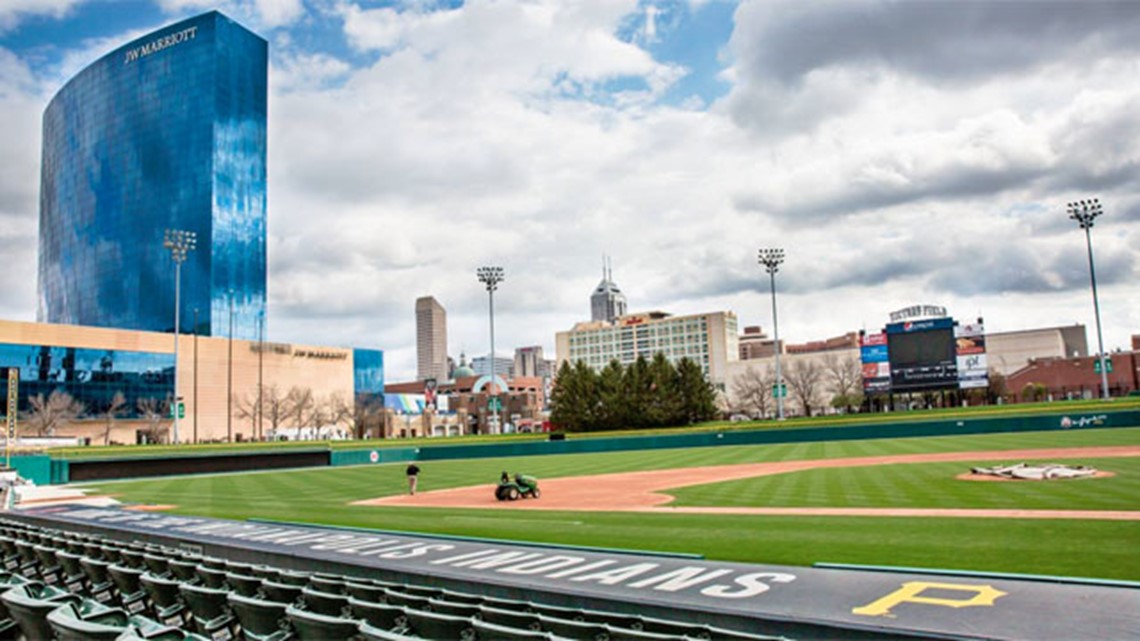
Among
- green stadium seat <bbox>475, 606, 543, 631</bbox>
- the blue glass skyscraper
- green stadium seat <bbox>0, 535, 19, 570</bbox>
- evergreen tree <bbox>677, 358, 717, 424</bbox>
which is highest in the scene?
the blue glass skyscraper

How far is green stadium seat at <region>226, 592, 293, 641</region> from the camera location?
247 inches

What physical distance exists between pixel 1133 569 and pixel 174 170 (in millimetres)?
139097

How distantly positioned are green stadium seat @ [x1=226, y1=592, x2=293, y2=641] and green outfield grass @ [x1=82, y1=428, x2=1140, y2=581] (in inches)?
366

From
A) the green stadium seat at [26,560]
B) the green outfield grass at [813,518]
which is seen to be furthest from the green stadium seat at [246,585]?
the green outfield grass at [813,518]

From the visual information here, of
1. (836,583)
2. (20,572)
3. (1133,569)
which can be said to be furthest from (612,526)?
(20,572)

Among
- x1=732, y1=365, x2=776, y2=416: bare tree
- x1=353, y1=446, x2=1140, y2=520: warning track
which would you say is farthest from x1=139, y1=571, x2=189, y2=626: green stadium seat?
x1=732, y1=365, x2=776, y2=416: bare tree

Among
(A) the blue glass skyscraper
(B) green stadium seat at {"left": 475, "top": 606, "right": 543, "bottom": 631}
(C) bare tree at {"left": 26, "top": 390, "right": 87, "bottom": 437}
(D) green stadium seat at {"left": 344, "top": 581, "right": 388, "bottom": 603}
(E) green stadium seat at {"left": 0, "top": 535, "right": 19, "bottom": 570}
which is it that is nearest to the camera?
(B) green stadium seat at {"left": 475, "top": 606, "right": 543, "bottom": 631}

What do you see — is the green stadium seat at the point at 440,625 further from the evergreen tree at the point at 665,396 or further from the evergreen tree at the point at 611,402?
the evergreen tree at the point at 611,402

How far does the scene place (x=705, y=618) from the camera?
8766mm

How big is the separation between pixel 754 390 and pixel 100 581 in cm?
13508

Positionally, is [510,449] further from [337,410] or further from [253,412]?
[337,410]

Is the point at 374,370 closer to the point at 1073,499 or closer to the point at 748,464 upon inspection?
the point at 748,464

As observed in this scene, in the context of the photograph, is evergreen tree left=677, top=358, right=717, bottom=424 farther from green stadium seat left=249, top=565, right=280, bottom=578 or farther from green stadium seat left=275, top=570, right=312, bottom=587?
green stadium seat left=275, top=570, right=312, bottom=587

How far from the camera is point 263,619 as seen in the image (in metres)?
6.34
